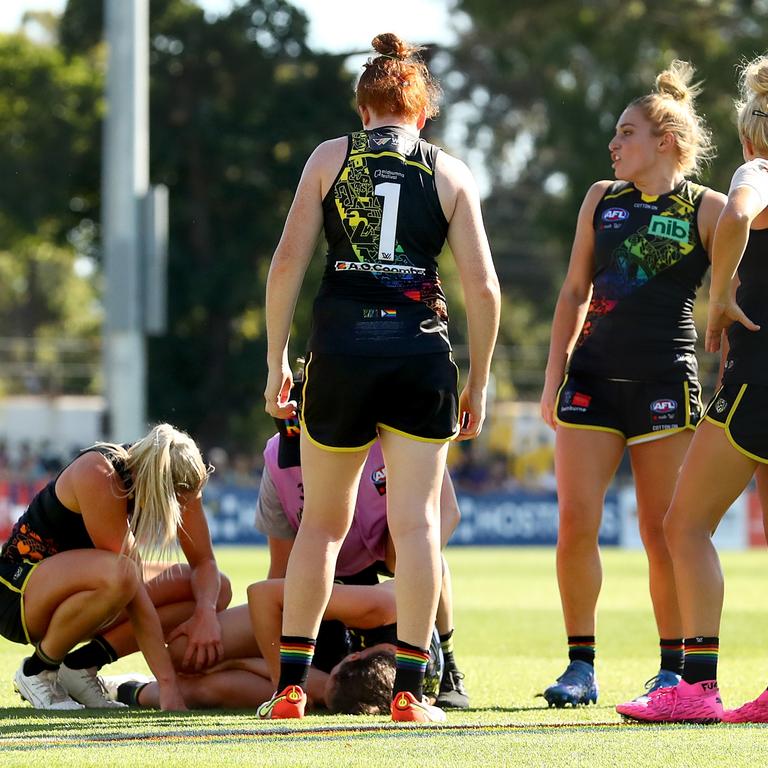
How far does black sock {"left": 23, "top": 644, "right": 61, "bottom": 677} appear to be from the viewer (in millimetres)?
6000

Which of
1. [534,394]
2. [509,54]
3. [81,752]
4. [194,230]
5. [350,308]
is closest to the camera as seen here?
[81,752]

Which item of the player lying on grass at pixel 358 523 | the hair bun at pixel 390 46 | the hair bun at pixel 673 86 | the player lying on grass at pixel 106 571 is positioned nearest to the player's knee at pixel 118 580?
the player lying on grass at pixel 106 571

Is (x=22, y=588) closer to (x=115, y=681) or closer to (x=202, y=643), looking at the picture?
(x=115, y=681)

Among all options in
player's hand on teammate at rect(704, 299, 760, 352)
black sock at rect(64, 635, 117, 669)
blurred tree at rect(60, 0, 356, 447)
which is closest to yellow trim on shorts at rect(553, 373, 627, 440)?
player's hand on teammate at rect(704, 299, 760, 352)

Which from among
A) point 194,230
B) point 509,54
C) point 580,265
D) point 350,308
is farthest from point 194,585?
point 509,54

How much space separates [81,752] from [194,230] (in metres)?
31.4

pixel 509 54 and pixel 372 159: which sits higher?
pixel 509 54

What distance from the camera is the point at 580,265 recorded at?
6.22 m

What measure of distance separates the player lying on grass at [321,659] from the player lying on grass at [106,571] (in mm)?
105

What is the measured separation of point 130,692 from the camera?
6094 mm

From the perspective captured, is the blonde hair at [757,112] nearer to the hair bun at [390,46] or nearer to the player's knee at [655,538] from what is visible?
the hair bun at [390,46]

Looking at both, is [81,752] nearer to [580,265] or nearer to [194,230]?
[580,265]

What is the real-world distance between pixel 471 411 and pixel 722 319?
92cm

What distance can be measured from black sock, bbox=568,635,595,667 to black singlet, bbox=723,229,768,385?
1387 mm
